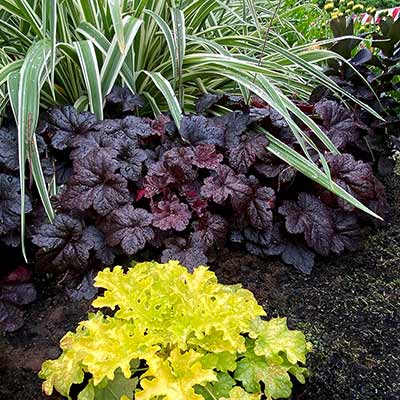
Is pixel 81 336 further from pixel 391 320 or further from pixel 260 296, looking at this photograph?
pixel 391 320

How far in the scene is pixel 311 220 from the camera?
5.81 ft

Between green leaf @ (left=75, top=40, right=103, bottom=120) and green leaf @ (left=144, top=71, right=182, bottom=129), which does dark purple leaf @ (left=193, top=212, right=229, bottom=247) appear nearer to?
green leaf @ (left=144, top=71, right=182, bottom=129)

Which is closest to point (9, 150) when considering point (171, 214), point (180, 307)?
point (171, 214)

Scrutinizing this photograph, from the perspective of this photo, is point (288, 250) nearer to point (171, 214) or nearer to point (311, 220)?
point (311, 220)

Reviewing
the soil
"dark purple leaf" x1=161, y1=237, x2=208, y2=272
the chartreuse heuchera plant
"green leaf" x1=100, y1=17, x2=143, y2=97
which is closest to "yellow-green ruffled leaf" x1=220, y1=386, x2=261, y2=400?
the chartreuse heuchera plant

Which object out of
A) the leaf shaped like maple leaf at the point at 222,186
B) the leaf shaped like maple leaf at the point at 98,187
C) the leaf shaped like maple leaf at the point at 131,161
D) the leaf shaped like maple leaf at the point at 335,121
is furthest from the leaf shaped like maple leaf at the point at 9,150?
the leaf shaped like maple leaf at the point at 335,121

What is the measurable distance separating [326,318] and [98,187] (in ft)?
2.40

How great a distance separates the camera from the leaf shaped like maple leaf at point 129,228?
1579 millimetres

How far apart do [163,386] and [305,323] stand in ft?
2.18

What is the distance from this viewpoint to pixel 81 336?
1.20 metres

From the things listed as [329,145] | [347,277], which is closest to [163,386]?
[347,277]

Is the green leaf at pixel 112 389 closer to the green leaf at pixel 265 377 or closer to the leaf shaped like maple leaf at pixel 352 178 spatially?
the green leaf at pixel 265 377

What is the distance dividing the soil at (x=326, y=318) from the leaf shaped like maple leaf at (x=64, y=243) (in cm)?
12

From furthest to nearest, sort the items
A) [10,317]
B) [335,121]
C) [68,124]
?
[335,121] → [68,124] → [10,317]
